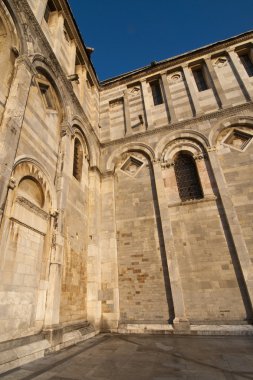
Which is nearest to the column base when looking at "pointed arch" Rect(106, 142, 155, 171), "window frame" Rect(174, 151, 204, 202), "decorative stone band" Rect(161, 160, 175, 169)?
"window frame" Rect(174, 151, 204, 202)

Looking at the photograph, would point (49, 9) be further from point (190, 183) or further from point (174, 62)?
point (190, 183)

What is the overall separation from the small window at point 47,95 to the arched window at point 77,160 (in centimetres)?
214

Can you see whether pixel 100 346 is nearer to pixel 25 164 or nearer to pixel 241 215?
pixel 25 164

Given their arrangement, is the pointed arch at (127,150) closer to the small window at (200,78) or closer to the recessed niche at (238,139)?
the recessed niche at (238,139)

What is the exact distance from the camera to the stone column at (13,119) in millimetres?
5172

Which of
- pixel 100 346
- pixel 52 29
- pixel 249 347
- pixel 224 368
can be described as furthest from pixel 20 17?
pixel 249 347

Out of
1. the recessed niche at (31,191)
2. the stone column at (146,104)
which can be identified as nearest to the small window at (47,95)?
the recessed niche at (31,191)

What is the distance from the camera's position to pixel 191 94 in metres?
12.2

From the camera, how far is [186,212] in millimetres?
9617

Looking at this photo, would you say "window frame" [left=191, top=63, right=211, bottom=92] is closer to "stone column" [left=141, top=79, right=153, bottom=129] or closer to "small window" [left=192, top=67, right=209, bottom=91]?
"small window" [left=192, top=67, right=209, bottom=91]

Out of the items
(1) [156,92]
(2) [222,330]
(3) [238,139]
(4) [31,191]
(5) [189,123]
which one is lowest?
(2) [222,330]

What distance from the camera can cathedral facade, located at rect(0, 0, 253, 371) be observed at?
5973mm

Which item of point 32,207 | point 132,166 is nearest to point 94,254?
point 32,207

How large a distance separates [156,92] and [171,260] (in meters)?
10.2
